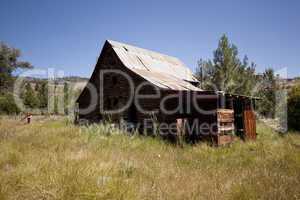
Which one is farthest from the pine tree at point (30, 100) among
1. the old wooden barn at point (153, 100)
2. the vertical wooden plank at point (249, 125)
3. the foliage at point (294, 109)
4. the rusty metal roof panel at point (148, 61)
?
the foliage at point (294, 109)

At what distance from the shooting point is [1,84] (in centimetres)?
3938

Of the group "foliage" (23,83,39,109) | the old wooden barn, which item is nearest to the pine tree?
"foliage" (23,83,39,109)

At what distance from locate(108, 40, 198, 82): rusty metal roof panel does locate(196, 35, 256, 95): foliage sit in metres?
6.12

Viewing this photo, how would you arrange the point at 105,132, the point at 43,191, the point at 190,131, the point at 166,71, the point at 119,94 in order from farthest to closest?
the point at 166,71 < the point at 119,94 < the point at 190,131 < the point at 105,132 < the point at 43,191

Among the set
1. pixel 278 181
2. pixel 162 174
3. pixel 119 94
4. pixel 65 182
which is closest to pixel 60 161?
pixel 65 182

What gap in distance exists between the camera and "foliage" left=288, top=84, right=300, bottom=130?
13875 millimetres

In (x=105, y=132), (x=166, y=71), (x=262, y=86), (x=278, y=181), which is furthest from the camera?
(x=262, y=86)

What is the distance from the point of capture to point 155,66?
16906 millimetres

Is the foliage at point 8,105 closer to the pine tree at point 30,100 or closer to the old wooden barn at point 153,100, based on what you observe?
the pine tree at point 30,100

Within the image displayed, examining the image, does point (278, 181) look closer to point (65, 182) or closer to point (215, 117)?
point (65, 182)

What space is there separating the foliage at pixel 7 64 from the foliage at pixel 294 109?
41420mm

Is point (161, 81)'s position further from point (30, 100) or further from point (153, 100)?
point (30, 100)

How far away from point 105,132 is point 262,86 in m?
21.9

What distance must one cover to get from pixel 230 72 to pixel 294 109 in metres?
11.6
